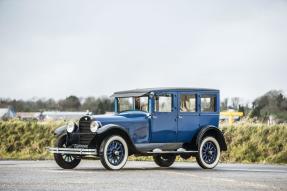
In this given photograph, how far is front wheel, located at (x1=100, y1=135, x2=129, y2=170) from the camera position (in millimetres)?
15609

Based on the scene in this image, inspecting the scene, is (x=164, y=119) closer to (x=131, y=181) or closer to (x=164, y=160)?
(x=164, y=160)

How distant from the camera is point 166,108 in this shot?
677 inches

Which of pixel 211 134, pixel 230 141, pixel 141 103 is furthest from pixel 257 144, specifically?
pixel 141 103

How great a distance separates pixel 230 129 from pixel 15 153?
8009mm

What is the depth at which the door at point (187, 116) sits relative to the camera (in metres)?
17.4

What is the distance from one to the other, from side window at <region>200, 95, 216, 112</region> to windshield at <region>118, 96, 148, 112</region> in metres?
1.64

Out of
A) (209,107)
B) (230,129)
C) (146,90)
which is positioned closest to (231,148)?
(230,129)

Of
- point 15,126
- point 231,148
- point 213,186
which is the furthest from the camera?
point 15,126

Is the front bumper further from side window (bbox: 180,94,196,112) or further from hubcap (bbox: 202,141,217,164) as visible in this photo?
hubcap (bbox: 202,141,217,164)

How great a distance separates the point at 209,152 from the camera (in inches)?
691

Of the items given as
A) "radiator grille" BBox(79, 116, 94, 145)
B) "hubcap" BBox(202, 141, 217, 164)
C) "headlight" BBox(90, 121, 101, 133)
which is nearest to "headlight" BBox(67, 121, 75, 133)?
"radiator grille" BBox(79, 116, 94, 145)

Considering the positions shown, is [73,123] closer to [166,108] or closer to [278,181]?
[166,108]

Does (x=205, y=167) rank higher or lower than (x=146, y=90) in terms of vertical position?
lower

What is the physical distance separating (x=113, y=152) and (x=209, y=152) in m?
2.96
